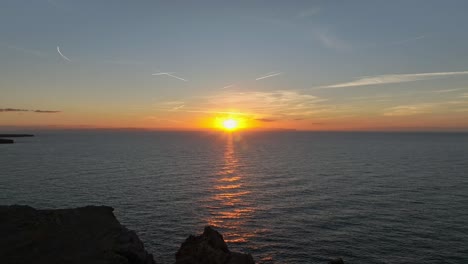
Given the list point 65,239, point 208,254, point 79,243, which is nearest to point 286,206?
point 208,254

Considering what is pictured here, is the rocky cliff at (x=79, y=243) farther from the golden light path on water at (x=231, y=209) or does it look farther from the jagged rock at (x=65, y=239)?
the golden light path on water at (x=231, y=209)

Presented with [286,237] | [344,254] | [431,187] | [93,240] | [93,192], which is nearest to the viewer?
[93,240]

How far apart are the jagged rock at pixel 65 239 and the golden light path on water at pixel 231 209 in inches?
654

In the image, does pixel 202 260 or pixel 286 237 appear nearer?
pixel 202 260

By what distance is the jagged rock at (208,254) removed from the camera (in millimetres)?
26641

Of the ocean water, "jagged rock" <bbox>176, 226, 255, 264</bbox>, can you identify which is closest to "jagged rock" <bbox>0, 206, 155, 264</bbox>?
"jagged rock" <bbox>176, 226, 255, 264</bbox>

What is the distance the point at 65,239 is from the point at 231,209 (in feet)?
107

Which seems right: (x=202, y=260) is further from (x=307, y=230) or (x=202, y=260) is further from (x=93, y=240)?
(x=307, y=230)

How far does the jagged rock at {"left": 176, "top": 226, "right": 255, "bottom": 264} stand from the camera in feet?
87.4

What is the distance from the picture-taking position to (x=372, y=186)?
74625 mm

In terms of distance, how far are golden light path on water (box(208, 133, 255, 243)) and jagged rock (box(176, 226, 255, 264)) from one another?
42.9 feet

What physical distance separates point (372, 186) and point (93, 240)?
6544 cm

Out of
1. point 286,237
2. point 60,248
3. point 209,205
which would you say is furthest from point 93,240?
point 209,205

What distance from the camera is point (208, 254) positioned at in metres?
27.0
